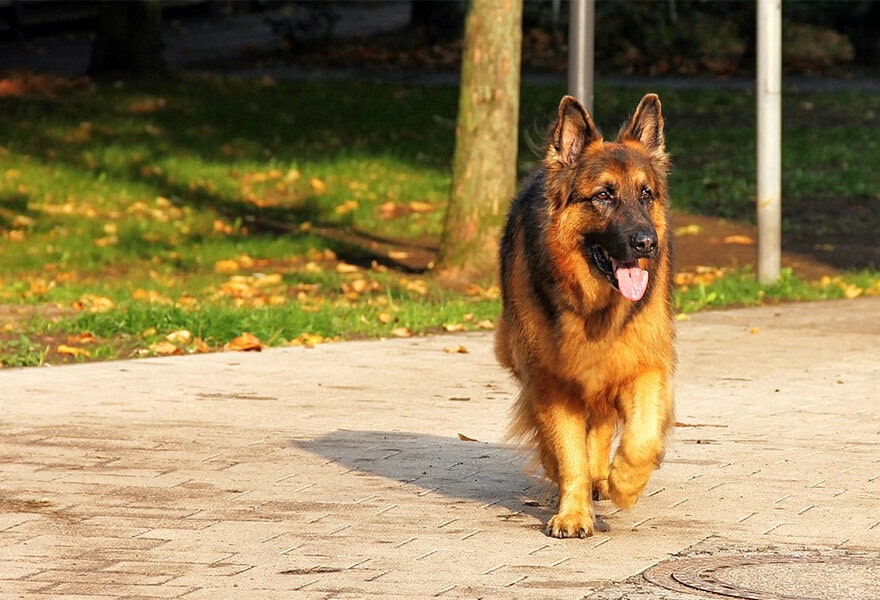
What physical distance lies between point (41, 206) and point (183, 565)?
12.8 metres

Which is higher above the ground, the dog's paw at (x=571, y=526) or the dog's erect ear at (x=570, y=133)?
the dog's erect ear at (x=570, y=133)

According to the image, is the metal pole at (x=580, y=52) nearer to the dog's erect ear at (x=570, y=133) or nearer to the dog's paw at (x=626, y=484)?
the dog's erect ear at (x=570, y=133)

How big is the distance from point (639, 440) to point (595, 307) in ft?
1.85

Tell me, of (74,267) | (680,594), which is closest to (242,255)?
(74,267)

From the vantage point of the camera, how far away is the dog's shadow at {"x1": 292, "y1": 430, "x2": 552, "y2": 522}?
703cm

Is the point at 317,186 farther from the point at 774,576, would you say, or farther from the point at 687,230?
the point at 774,576

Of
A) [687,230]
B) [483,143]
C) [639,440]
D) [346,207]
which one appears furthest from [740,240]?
[639,440]

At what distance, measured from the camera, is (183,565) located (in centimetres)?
571

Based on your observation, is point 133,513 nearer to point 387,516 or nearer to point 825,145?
point 387,516

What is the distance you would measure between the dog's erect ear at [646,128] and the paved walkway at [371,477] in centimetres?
149

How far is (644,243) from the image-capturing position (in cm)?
620

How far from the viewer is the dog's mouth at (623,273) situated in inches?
250

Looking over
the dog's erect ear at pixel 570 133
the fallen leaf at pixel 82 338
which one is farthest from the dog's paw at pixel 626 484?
the fallen leaf at pixel 82 338

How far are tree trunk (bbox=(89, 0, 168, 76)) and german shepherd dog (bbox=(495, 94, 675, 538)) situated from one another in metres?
18.4
